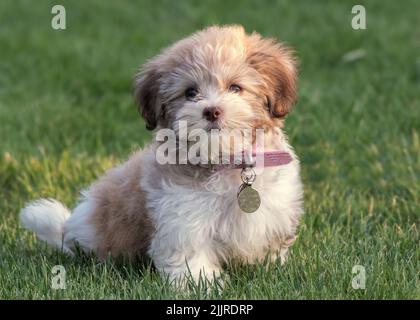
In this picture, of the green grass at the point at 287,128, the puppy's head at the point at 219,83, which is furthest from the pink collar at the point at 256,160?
the green grass at the point at 287,128

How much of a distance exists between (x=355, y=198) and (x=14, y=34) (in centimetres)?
594

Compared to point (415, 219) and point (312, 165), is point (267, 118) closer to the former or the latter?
point (415, 219)

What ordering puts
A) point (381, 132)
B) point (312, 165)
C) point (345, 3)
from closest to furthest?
point (312, 165), point (381, 132), point (345, 3)

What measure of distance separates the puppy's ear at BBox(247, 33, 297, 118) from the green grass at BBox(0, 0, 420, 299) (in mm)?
861

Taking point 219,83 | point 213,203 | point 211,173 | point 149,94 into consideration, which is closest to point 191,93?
point 219,83

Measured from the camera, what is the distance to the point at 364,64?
390 inches

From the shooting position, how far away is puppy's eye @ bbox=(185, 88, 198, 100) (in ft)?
15.1

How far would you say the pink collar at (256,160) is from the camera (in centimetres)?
475

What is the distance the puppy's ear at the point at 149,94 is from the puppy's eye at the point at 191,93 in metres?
0.21

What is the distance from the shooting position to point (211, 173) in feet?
15.6

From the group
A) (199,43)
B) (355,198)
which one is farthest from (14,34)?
(199,43)

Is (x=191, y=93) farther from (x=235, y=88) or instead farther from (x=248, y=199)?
(x=248, y=199)

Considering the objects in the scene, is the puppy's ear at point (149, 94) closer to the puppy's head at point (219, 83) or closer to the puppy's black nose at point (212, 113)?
the puppy's head at point (219, 83)

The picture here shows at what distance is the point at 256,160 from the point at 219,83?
49cm
